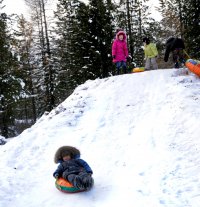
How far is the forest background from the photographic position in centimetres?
2364

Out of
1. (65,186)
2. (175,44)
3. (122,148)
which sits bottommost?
Answer: (65,186)

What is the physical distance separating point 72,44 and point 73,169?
63.7 feet

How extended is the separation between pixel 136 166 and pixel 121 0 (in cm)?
2420

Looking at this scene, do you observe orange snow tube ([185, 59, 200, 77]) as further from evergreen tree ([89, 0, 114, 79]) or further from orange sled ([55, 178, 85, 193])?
evergreen tree ([89, 0, 114, 79])

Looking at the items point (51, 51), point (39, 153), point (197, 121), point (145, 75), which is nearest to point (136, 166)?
point (197, 121)

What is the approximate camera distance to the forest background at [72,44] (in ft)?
77.6

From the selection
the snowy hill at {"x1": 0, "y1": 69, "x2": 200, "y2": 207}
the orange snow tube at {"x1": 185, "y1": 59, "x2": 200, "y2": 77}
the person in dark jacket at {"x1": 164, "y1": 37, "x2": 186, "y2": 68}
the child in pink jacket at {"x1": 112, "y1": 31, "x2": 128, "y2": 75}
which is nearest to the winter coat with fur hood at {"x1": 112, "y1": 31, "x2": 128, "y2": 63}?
the child in pink jacket at {"x1": 112, "y1": 31, "x2": 128, "y2": 75}

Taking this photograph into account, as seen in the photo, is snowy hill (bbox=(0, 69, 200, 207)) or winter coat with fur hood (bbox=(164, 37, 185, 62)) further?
winter coat with fur hood (bbox=(164, 37, 185, 62))

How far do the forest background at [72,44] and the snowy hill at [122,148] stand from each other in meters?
10.1

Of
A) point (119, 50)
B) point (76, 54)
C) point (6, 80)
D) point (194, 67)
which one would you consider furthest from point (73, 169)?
point (76, 54)

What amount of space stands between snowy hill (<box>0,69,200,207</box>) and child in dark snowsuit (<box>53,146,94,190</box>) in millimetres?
260

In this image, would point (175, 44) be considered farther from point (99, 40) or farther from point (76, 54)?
point (76, 54)

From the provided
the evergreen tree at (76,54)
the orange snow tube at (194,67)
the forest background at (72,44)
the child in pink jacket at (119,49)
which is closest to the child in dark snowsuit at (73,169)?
the orange snow tube at (194,67)

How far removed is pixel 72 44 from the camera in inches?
1017
